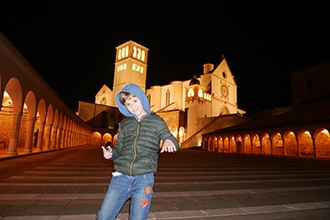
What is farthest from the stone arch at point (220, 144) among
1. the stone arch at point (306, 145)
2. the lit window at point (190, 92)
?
the lit window at point (190, 92)

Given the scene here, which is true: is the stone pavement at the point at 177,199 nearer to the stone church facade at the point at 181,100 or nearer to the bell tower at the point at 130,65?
the stone church facade at the point at 181,100

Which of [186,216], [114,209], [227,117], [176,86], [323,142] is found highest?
[176,86]

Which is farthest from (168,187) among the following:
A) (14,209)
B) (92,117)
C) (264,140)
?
(92,117)

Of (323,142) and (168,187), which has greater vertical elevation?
(323,142)

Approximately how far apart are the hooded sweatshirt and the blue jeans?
76mm

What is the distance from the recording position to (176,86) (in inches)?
2093

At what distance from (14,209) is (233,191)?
4437 mm

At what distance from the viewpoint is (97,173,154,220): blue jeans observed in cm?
203

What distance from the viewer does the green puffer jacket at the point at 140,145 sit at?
2.20 meters

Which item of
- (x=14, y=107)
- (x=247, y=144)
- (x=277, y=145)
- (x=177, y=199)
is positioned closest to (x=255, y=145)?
(x=247, y=144)

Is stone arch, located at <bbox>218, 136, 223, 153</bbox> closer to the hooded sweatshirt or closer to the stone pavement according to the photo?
the stone pavement

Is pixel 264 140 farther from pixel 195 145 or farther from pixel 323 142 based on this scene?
pixel 195 145

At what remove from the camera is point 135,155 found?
2240 mm

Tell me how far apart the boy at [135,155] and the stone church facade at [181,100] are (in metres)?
35.1
